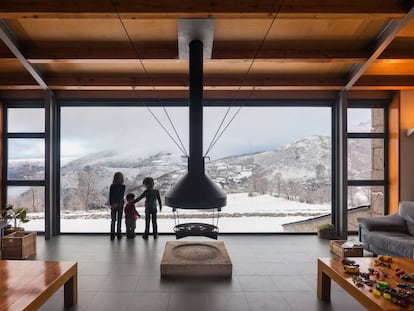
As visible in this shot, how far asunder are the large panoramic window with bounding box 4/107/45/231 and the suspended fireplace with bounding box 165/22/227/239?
136 inches

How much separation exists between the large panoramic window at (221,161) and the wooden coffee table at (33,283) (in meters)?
3.26

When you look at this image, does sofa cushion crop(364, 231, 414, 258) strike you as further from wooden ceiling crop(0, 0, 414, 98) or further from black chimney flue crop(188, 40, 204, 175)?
black chimney flue crop(188, 40, 204, 175)

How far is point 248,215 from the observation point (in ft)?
21.4

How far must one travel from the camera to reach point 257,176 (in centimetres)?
657

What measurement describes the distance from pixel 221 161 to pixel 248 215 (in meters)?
1.22

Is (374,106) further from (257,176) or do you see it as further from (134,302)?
(134,302)

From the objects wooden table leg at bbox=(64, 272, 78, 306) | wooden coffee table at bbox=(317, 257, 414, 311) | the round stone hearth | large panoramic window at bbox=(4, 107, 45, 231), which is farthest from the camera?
large panoramic window at bbox=(4, 107, 45, 231)

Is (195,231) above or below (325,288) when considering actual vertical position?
above

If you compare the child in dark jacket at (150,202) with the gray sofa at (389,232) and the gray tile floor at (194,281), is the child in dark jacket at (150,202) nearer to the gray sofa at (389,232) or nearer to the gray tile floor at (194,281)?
the gray tile floor at (194,281)

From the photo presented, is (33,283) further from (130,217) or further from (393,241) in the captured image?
(393,241)

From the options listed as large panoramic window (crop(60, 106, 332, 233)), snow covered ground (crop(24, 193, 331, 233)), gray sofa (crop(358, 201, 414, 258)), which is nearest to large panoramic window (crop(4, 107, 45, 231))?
large panoramic window (crop(60, 106, 332, 233))

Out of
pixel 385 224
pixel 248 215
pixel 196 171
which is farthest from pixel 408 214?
pixel 196 171

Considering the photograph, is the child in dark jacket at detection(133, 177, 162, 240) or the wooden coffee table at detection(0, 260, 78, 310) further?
the child in dark jacket at detection(133, 177, 162, 240)
